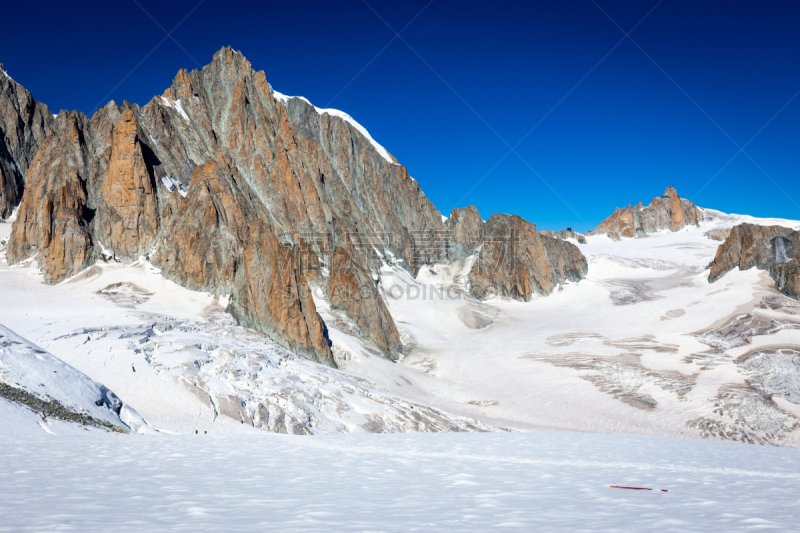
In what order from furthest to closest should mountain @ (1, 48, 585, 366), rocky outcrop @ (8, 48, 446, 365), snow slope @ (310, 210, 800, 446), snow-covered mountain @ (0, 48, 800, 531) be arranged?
mountain @ (1, 48, 585, 366) → rocky outcrop @ (8, 48, 446, 365) → snow slope @ (310, 210, 800, 446) → snow-covered mountain @ (0, 48, 800, 531)

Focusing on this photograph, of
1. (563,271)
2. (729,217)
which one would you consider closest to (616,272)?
(563,271)

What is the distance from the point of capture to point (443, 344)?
60.8 m

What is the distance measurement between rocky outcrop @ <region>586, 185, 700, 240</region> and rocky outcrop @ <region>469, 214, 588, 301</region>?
75.0 m

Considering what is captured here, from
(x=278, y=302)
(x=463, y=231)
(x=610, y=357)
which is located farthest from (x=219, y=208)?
(x=463, y=231)

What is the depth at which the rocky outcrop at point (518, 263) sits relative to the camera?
9364 centimetres

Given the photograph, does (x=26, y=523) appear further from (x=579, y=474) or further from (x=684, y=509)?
(x=579, y=474)

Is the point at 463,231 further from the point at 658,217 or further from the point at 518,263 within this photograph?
the point at 658,217

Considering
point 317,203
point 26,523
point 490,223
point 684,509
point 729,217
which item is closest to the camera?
point 26,523

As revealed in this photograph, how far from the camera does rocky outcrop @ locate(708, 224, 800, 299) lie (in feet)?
268

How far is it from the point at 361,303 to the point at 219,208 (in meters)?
18.7

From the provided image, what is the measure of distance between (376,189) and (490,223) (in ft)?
81.0

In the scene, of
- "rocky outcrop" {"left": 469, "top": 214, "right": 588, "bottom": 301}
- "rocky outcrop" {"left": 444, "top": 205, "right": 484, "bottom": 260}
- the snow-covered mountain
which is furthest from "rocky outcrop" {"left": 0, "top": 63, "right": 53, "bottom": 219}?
"rocky outcrop" {"left": 469, "top": 214, "right": 588, "bottom": 301}

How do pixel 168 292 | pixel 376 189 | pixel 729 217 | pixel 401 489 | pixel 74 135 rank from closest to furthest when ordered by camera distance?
pixel 401 489
pixel 168 292
pixel 74 135
pixel 376 189
pixel 729 217

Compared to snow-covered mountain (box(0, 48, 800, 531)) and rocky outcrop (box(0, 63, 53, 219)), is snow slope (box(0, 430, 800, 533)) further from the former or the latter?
rocky outcrop (box(0, 63, 53, 219))
